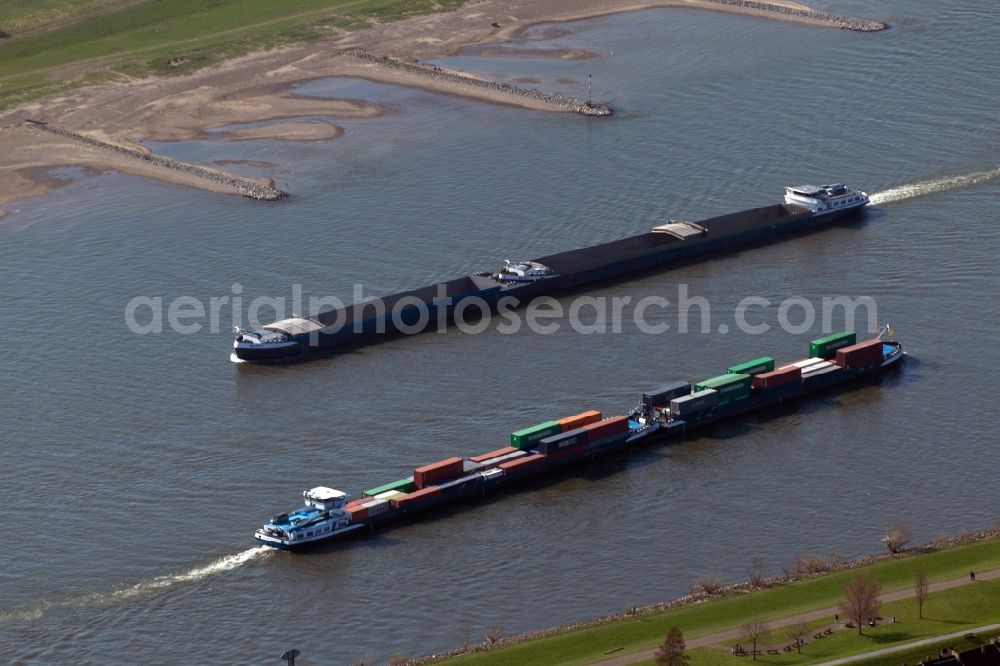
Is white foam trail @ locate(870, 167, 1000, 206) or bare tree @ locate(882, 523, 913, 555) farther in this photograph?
white foam trail @ locate(870, 167, 1000, 206)

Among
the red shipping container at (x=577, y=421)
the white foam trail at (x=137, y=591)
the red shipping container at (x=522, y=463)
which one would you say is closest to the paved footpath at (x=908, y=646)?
the red shipping container at (x=522, y=463)

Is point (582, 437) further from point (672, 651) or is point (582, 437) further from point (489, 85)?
point (489, 85)

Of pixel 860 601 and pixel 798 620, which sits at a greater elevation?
pixel 860 601

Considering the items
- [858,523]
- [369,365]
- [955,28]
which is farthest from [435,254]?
[955,28]

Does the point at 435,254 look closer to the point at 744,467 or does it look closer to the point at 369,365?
the point at 369,365

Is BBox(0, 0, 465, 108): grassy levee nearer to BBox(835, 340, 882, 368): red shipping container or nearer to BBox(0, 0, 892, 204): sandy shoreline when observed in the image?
BBox(0, 0, 892, 204): sandy shoreline

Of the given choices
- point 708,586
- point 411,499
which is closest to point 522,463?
point 411,499

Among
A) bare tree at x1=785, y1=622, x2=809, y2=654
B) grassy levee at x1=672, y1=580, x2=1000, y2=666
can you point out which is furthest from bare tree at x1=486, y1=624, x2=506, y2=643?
bare tree at x1=785, y1=622, x2=809, y2=654

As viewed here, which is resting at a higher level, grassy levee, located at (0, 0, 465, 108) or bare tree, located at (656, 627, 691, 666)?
grassy levee, located at (0, 0, 465, 108)
